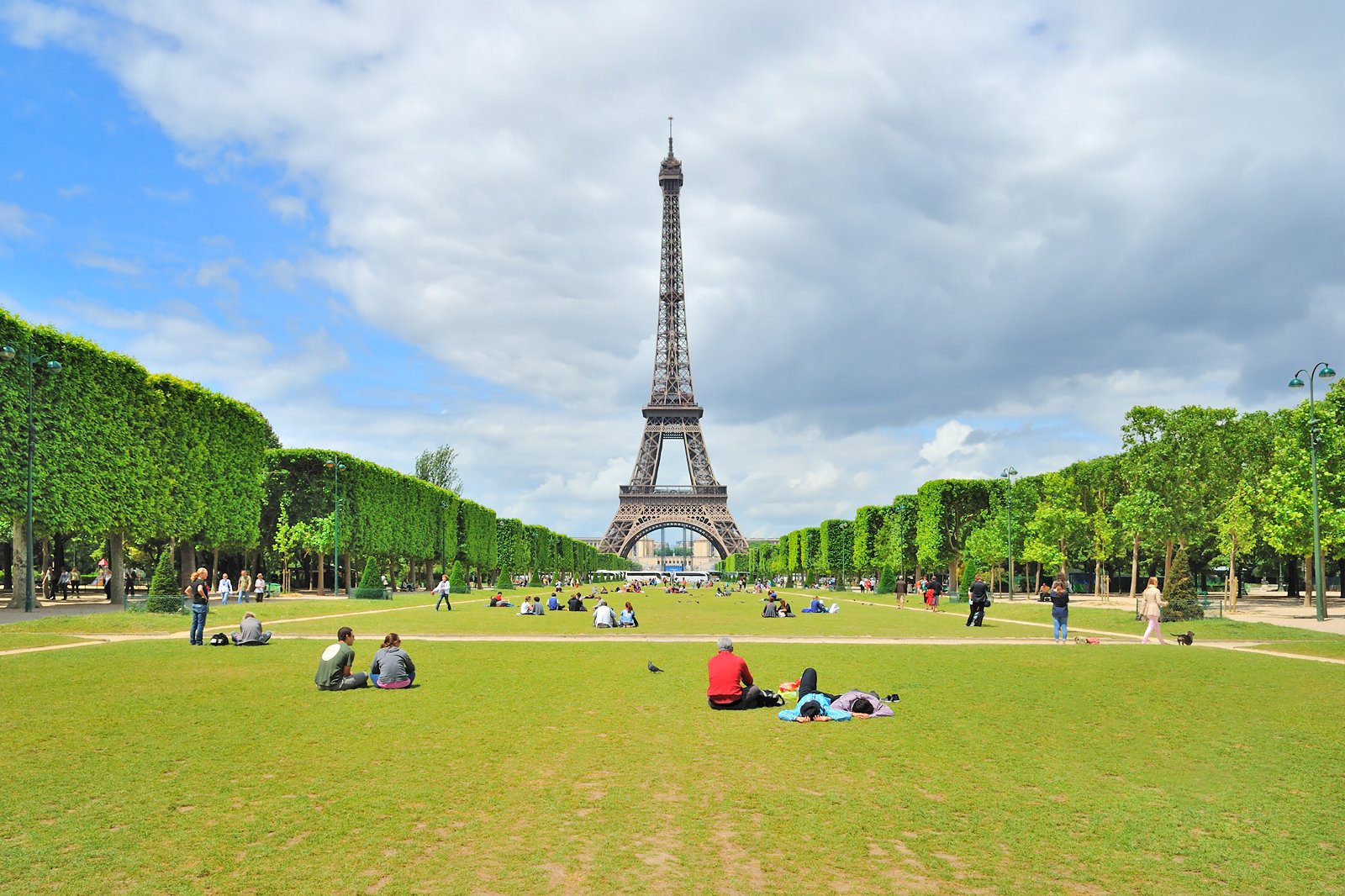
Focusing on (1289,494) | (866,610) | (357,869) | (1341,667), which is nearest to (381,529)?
(866,610)

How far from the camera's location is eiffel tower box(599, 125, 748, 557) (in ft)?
394

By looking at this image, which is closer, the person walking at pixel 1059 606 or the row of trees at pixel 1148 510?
the person walking at pixel 1059 606

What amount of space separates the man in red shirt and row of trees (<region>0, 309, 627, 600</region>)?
28813mm

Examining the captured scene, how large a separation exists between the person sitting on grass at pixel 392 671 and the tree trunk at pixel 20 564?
2314 centimetres

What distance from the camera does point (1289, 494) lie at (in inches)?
1686

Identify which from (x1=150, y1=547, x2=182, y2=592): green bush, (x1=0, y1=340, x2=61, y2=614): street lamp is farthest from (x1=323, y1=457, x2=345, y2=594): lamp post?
(x1=0, y1=340, x2=61, y2=614): street lamp

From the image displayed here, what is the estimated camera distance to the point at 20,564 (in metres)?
41.7

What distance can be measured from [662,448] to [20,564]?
300 ft

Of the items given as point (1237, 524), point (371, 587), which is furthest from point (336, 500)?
point (1237, 524)

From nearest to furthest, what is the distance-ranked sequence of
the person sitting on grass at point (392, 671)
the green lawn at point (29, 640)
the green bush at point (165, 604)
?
the person sitting on grass at point (392, 671) → the green lawn at point (29, 640) → the green bush at point (165, 604)

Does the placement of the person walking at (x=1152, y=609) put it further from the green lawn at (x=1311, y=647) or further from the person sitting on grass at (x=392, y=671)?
the person sitting on grass at (x=392, y=671)

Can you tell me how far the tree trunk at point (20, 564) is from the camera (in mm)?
32731

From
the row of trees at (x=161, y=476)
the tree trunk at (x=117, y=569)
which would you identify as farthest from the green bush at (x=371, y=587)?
the tree trunk at (x=117, y=569)

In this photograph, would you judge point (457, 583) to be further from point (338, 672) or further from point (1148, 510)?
point (338, 672)
